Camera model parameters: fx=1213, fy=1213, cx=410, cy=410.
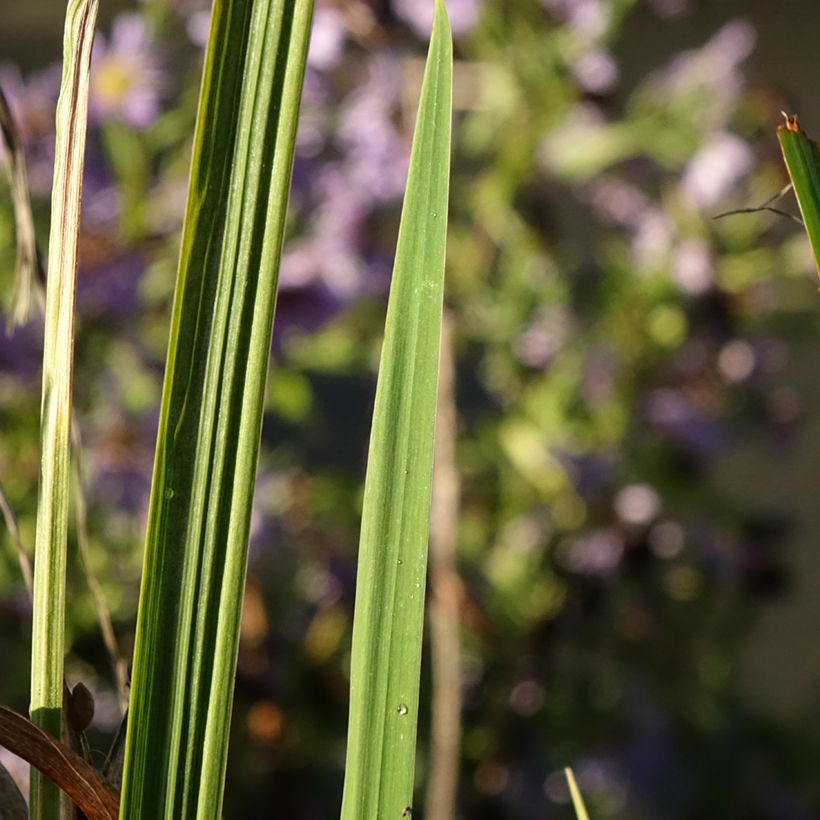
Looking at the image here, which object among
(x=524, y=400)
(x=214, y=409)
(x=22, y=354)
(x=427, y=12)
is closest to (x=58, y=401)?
(x=214, y=409)

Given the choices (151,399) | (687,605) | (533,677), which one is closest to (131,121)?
(151,399)

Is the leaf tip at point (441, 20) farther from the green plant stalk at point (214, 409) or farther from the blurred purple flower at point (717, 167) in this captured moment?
the blurred purple flower at point (717, 167)

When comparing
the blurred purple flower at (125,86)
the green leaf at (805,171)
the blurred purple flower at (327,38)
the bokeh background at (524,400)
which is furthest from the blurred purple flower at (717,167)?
the green leaf at (805,171)

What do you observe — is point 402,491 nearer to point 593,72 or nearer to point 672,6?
point 593,72

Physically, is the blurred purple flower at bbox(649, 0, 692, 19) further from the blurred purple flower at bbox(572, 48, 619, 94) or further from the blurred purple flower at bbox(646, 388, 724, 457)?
the blurred purple flower at bbox(646, 388, 724, 457)

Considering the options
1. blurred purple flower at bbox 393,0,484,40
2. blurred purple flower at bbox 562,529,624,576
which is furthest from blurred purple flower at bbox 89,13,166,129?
blurred purple flower at bbox 562,529,624,576

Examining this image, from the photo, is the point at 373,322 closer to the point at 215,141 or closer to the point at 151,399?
the point at 151,399
